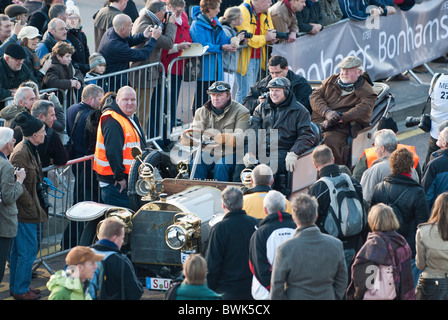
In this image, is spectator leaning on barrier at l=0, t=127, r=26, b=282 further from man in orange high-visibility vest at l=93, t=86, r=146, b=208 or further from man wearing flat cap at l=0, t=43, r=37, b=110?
man wearing flat cap at l=0, t=43, r=37, b=110

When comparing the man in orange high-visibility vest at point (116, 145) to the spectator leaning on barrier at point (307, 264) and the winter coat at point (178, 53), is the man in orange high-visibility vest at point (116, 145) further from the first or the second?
the spectator leaning on barrier at point (307, 264)

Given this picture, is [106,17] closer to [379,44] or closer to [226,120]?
[226,120]

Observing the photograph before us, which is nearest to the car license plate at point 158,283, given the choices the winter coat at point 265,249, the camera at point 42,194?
the winter coat at point 265,249

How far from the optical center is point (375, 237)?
754cm

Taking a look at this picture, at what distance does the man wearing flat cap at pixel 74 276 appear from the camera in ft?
22.2

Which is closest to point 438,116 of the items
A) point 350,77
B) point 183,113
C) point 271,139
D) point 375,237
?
point 350,77

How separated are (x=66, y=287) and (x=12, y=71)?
4908 millimetres

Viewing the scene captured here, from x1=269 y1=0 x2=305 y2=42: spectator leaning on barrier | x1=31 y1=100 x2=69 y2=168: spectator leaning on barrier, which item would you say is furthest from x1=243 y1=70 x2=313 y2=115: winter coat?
x1=31 y1=100 x2=69 y2=168: spectator leaning on barrier

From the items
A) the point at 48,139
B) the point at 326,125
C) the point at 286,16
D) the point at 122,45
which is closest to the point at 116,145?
the point at 48,139

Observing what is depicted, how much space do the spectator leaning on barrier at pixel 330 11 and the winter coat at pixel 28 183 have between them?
7.32 meters

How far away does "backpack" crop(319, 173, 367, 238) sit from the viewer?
27.3 ft

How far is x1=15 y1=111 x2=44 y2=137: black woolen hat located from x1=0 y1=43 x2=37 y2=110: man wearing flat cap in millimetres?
1646
